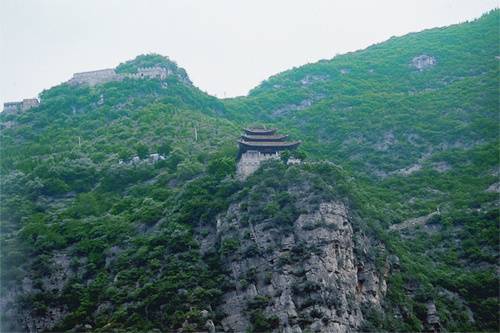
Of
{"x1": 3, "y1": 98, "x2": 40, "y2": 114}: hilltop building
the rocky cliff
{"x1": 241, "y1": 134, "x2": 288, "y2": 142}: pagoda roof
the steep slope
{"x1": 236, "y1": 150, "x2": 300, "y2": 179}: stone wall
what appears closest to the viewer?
the rocky cliff

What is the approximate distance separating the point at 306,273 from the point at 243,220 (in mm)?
6113

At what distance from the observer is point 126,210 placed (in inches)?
1582

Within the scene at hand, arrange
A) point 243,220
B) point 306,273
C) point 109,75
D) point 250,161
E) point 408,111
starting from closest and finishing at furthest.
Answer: point 306,273, point 243,220, point 250,161, point 408,111, point 109,75

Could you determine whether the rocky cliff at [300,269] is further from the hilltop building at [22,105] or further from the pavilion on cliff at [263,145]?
the hilltop building at [22,105]

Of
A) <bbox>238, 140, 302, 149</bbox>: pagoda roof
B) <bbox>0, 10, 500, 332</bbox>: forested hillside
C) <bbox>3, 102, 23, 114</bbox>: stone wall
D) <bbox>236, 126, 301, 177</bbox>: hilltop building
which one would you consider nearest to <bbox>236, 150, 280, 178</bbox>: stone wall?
<bbox>236, 126, 301, 177</bbox>: hilltop building

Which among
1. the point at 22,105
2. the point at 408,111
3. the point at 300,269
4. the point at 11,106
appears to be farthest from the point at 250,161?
the point at 11,106

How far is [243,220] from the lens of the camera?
34.8 m

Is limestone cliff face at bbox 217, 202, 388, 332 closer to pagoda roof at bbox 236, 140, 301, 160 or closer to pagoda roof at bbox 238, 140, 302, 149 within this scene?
pagoda roof at bbox 238, 140, 302, 149

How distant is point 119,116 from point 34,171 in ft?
53.5

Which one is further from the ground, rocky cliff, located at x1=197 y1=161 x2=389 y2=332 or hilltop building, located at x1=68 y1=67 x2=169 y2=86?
hilltop building, located at x1=68 y1=67 x2=169 y2=86

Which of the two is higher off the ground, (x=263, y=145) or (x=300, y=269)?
(x=263, y=145)

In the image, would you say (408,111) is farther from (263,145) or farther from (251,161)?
(251,161)

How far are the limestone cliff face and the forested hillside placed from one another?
0.09m

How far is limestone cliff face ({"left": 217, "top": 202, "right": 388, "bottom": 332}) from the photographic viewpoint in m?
29.2
